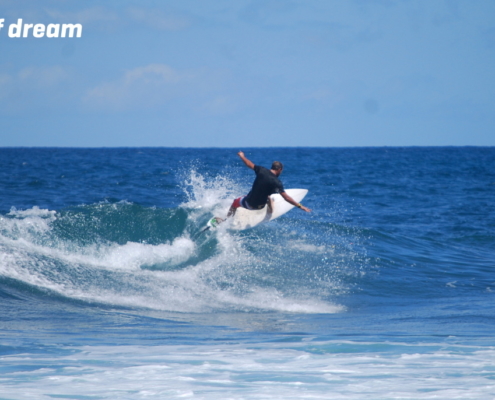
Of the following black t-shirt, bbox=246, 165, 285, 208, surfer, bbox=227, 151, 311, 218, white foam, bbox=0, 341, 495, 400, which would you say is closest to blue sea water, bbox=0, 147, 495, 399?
white foam, bbox=0, 341, 495, 400

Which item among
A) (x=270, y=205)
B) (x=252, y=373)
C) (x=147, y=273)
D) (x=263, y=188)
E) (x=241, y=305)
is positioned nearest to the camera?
(x=252, y=373)

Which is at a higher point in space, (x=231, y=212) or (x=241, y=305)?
(x=231, y=212)

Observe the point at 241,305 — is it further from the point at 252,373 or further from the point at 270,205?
the point at 252,373

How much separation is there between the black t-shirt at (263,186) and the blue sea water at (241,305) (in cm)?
158

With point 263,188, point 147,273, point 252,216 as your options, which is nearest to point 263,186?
point 263,188

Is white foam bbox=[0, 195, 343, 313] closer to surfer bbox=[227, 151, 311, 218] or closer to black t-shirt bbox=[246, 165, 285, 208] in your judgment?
surfer bbox=[227, 151, 311, 218]

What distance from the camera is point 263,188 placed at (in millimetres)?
11742

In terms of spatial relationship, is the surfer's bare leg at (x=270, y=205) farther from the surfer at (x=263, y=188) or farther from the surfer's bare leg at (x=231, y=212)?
the surfer's bare leg at (x=231, y=212)

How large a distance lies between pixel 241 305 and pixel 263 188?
2.71 meters

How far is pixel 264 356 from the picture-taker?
6.73 meters

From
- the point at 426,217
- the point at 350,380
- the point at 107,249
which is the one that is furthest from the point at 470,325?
the point at 426,217

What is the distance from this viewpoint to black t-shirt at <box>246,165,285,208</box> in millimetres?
11523

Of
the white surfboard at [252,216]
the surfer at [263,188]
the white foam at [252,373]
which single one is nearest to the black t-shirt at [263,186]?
the surfer at [263,188]

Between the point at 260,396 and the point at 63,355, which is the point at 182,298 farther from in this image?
the point at 260,396
